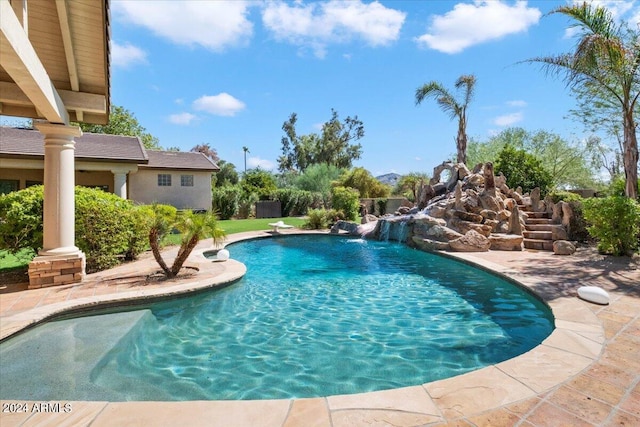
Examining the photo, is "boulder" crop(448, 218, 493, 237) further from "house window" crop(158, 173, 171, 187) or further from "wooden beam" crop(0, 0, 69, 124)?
"house window" crop(158, 173, 171, 187)

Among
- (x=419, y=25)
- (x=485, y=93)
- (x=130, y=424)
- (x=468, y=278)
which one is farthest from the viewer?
(x=485, y=93)

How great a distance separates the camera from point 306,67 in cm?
2128

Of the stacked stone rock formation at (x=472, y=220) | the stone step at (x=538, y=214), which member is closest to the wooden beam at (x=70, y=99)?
the stacked stone rock formation at (x=472, y=220)

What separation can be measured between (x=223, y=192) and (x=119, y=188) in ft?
26.4

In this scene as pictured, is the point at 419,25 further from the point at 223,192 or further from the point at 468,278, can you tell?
the point at 223,192

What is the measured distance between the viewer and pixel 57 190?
6.34m

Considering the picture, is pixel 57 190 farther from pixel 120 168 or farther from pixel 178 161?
pixel 178 161

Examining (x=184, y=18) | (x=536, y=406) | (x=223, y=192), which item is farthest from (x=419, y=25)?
(x=223, y=192)

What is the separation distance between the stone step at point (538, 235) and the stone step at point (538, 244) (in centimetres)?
28

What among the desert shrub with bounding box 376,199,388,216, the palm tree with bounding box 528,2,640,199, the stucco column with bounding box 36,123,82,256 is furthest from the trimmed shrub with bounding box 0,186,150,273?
the desert shrub with bounding box 376,199,388,216

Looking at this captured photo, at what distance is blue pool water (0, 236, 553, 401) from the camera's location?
345 centimetres

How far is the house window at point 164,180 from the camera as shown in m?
20.6

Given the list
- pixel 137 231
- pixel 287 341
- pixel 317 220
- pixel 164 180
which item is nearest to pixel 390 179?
pixel 317 220

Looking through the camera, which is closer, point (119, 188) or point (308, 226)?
point (119, 188)
